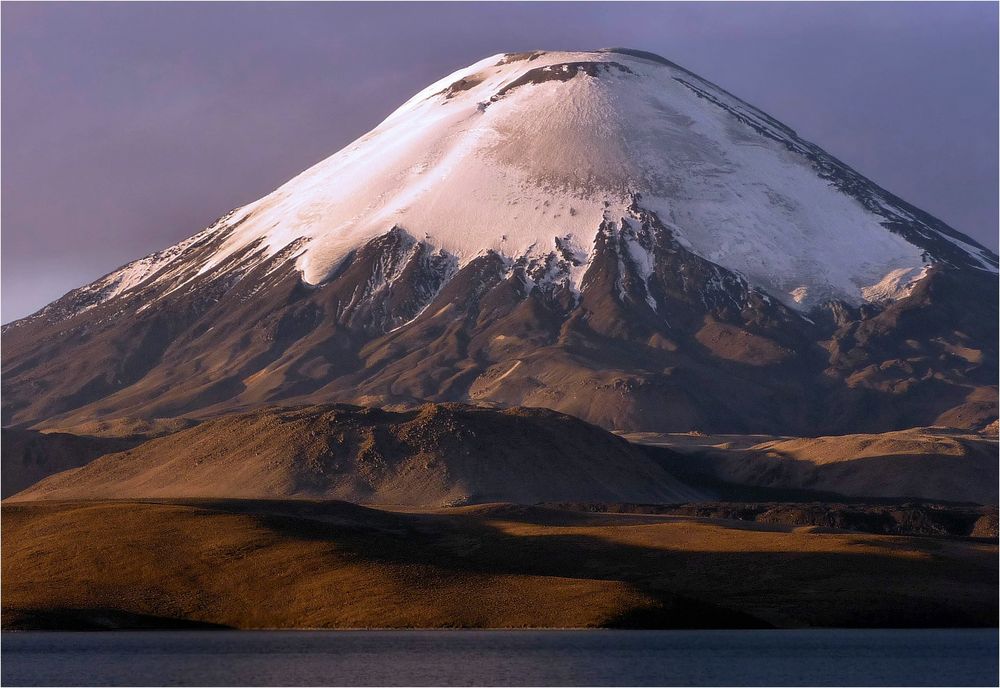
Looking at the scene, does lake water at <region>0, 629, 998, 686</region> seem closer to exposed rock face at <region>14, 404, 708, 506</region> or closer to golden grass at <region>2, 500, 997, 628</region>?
golden grass at <region>2, 500, 997, 628</region>

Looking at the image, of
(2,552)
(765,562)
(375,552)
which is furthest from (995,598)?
(2,552)

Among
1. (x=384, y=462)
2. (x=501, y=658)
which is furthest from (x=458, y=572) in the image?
(x=384, y=462)

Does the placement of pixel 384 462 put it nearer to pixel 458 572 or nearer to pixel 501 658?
pixel 458 572

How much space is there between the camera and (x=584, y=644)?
234ft

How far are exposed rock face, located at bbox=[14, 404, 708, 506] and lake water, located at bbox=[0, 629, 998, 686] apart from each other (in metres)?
70.8

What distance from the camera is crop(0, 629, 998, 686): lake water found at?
6069 cm

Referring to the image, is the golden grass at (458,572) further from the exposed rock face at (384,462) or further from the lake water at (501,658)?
the exposed rock face at (384,462)

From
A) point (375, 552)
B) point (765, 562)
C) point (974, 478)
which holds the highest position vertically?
point (375, 552)

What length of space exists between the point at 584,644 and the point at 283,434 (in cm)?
9565

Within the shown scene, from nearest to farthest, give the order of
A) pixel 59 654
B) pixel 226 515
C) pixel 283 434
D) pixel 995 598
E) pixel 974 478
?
pixel 59 654
pixel 995 598
pixel 226 515
pixel 283 434
pixel 974 478

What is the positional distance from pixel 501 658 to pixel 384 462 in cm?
9094

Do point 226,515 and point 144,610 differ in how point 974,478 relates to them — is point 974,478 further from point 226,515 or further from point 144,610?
point 144,610

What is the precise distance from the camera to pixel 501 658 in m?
66.6

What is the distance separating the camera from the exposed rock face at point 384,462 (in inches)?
5979
